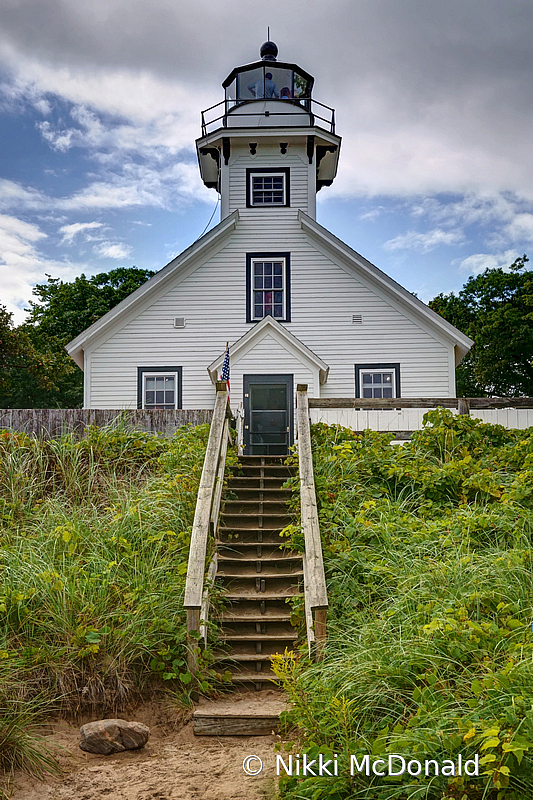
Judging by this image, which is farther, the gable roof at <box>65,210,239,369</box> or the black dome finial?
the black dome finial

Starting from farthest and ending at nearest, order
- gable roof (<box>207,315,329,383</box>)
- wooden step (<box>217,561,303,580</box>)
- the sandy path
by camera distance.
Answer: gable roof (<box>207,315,329,383</box>) → wooden step (<box>217,561,303,580</box>) → the sandy path

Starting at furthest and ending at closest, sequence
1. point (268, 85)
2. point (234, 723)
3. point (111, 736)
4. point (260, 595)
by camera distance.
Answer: point (268, 85), point (260, 595), point (234, 723), point (111, 736)

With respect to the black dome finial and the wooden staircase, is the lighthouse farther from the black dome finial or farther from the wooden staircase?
the wooden staircase

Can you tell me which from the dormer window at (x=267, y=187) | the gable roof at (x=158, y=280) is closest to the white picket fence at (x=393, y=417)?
the gable roof at (x=158, y=280)

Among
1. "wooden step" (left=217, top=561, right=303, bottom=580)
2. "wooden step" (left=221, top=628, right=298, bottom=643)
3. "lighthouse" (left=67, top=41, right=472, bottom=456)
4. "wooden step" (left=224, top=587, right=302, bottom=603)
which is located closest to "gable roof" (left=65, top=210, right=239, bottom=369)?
"lighthouse" (left=67, top=41, right=472, bottom=456)

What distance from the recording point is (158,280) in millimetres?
14914

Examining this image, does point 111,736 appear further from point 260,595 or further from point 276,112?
point 276,112

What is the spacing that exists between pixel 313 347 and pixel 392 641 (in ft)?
35.7

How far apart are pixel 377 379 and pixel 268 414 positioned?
8.12ft

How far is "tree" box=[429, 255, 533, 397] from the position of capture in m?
29.2

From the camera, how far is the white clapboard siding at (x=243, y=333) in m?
14.8

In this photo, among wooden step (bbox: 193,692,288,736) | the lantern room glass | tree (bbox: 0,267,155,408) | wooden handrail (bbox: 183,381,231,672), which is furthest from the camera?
tree (bbox: 0,267,155,408)

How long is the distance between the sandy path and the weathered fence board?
632 cm

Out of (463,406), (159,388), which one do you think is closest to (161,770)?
Answer: (463,406)
